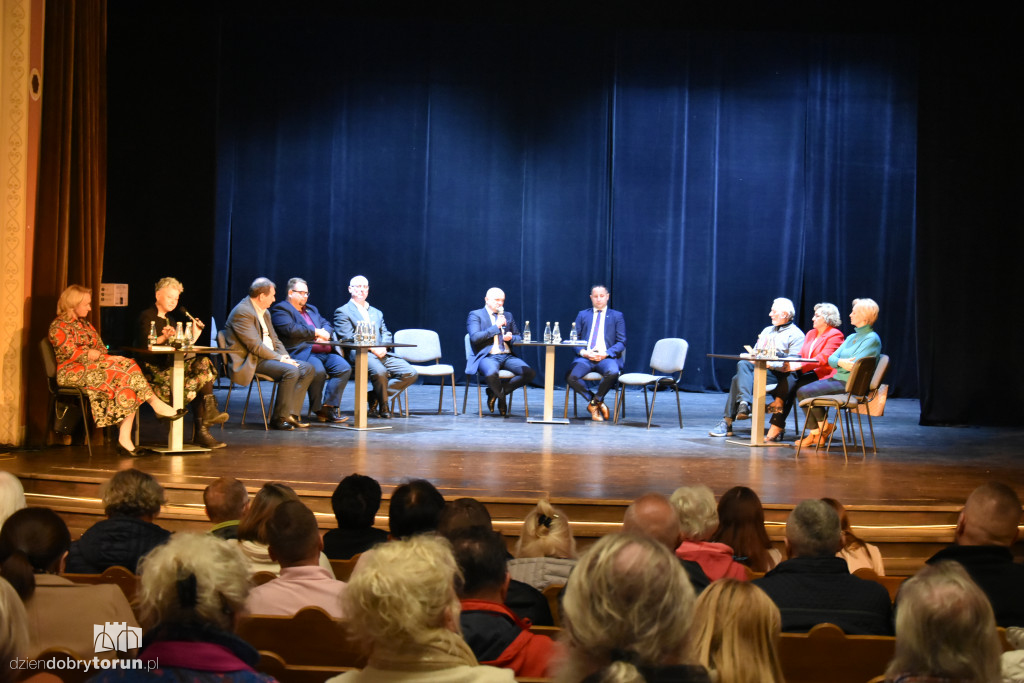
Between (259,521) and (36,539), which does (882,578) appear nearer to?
(259,521)

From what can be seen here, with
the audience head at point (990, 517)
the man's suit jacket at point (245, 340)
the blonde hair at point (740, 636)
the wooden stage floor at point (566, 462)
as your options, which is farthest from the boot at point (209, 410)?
the blonde hair at point (740, 636)

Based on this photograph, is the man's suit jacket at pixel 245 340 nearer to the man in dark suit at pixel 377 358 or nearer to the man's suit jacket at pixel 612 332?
the man in dark suit at pixel 377 358

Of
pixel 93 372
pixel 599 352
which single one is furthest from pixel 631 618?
pixel 599 352

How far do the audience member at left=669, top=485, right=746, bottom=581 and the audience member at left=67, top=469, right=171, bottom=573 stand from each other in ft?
5.06

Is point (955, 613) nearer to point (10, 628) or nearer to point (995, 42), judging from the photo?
point (10, 628)

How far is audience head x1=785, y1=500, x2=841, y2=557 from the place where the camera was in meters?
2.70

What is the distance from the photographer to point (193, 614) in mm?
1726

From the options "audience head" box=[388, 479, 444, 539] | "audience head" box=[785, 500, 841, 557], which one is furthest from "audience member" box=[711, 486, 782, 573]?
"audience head" box=[388, 479, 444, 539]

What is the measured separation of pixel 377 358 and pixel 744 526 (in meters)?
5.39

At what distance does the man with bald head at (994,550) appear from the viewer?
2.75 metres

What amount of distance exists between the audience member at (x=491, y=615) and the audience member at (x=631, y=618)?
603 mm

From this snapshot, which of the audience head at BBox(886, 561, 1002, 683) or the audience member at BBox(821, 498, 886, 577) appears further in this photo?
the audience member at BBox(821, 498, 886, 577)

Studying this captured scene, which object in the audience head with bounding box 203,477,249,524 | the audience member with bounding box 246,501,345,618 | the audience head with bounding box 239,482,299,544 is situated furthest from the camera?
the audience head with bounding box 203,477,249,524

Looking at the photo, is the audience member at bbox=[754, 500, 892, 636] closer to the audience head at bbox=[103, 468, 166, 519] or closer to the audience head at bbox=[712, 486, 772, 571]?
the audience head at bbox=[712, 486, 772, 571]
